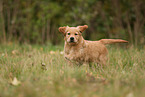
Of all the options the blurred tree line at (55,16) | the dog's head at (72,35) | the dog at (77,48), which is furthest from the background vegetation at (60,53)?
the dog's head at (72,35)

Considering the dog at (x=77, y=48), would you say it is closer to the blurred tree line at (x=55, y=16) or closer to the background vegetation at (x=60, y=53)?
the background vegetation at (x=60, y=53)

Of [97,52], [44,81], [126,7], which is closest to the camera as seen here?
[44,81]

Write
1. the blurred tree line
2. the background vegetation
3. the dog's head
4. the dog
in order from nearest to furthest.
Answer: the background vegetation < the dog's head < the dog < the blurred tree line

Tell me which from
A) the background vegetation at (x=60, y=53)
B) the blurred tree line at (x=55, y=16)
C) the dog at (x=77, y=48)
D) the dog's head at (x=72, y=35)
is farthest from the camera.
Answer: the blurred tree line at (x=55, y=16)

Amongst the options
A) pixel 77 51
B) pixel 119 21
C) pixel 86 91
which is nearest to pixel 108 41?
pixel 77 51

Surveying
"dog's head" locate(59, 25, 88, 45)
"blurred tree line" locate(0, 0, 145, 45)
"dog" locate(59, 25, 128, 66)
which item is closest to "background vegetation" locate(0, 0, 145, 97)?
"blurred tree line" locate(0, 0, 145, 45)

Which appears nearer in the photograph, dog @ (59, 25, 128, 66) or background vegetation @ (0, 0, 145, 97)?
background vegetation @ (0, 0, 145, 97)

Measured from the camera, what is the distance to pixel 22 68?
3.13 meters

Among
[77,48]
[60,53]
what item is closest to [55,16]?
[60,53]

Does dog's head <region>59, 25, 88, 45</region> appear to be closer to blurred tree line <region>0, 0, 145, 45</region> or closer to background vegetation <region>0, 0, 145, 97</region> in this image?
background vegetation <region>0, 0, 145, 97</region>

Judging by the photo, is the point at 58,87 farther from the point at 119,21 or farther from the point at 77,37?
the point at 119,21

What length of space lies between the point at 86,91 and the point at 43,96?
18.7 inches

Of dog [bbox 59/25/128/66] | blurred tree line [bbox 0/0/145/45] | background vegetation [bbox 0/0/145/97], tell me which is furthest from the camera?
blurred tree line [bbox 0/0/145/45]

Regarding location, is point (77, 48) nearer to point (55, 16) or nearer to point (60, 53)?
point (60, 53)
